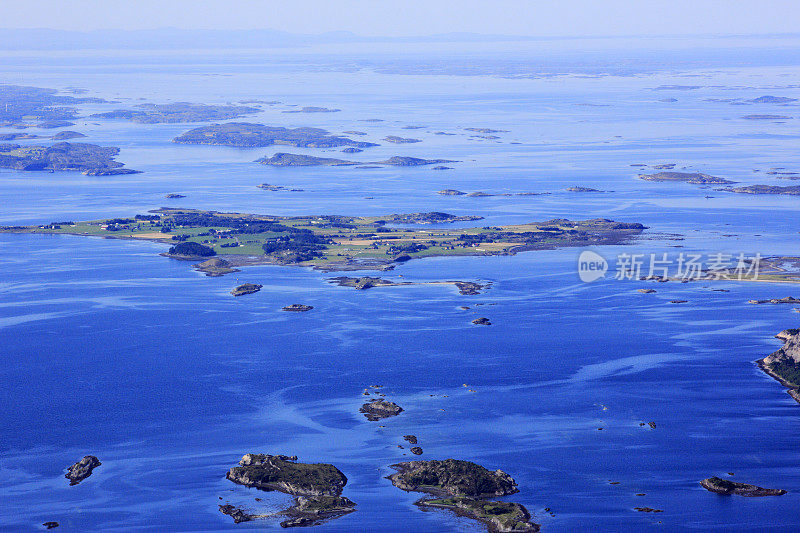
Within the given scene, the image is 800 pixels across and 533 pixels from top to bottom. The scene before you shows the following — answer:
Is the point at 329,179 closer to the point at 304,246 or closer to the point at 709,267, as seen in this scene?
the point at 304,246

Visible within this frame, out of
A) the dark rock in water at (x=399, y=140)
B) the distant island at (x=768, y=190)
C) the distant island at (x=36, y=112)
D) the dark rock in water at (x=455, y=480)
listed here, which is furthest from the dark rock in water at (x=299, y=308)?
the distant island at (x=36, y=112)

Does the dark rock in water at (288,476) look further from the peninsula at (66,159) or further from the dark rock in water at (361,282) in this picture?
the peninsula at (66,159)

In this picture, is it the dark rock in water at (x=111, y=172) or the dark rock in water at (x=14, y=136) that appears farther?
the dark rock in water at (x=14, y=136)

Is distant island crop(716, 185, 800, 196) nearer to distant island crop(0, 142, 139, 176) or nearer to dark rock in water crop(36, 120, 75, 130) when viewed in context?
distant island crop(0, 142, 139, 176)

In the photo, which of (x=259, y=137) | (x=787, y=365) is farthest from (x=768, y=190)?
(x=259, y=137)

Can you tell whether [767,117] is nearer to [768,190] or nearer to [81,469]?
[768,190]

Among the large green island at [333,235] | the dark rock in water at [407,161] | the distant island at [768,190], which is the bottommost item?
the large green island at [333,235]
